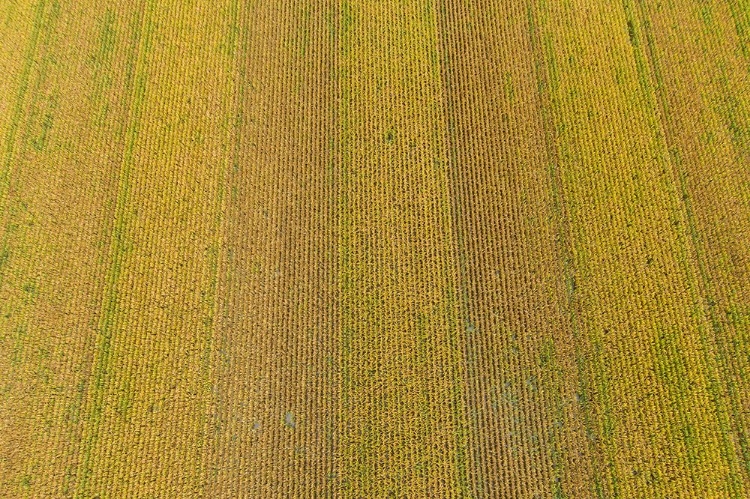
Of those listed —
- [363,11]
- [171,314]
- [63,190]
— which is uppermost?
[363,11]

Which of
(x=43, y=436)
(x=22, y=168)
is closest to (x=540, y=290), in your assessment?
(x=43, y=436)

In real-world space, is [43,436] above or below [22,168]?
below

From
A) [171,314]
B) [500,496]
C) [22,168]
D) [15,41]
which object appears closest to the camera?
[500,496]

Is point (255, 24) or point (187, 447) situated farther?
point (255, 24)

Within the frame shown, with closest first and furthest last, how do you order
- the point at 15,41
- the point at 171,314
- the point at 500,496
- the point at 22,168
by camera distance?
the point at 500,496 < the point at 171,314 < the point at 22,168 < the point at 15,41

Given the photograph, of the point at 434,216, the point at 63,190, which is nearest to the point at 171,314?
the point at 63,190

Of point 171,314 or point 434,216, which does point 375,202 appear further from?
point 171,314
